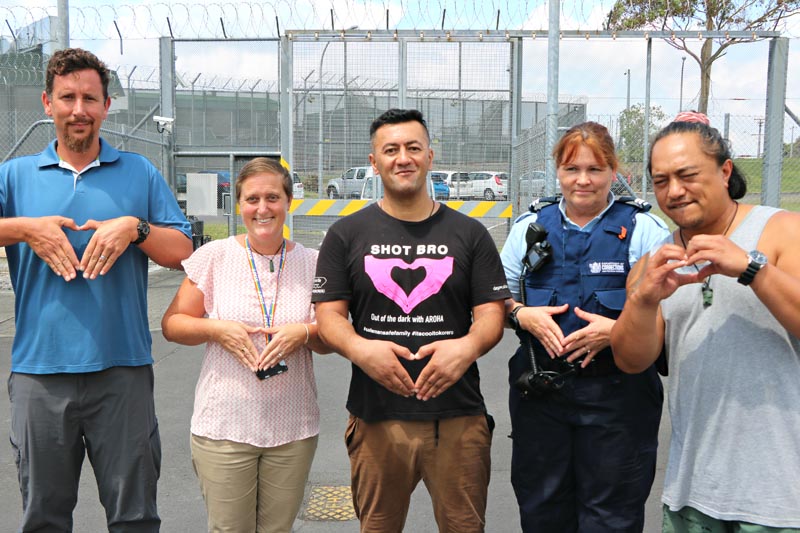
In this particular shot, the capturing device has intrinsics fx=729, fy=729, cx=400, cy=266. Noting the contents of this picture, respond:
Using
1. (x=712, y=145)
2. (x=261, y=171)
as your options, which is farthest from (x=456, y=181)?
(x=712, y=145)

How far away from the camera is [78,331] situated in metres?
2.97

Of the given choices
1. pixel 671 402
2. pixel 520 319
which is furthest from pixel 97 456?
pixel 671 402

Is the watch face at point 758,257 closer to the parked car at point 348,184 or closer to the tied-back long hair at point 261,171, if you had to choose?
the tied-back long hair at point 261,171

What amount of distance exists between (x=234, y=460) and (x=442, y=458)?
0.84 meters

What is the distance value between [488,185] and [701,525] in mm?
8299

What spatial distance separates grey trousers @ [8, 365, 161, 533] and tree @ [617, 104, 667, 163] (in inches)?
392

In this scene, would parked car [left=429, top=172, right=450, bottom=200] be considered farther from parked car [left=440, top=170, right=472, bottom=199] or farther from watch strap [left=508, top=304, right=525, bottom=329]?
watch strap [left=508, top=304, right=525, bottom=329]

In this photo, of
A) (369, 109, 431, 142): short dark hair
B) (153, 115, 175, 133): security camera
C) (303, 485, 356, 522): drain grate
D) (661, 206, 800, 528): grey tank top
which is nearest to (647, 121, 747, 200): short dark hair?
(661, 206, 800, 528): grey tank top

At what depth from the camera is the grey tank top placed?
2.21 metres

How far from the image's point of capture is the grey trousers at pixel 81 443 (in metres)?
2.96

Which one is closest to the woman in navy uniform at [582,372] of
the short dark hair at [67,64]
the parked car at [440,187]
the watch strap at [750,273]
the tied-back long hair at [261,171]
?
the watch strap at [750,273]

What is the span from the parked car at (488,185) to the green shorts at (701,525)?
793 centimetres

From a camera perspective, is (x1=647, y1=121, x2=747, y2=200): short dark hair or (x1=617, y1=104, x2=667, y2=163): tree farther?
(x1=617, y1=104, x2=667, y2=163): tree

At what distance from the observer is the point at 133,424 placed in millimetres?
3062
